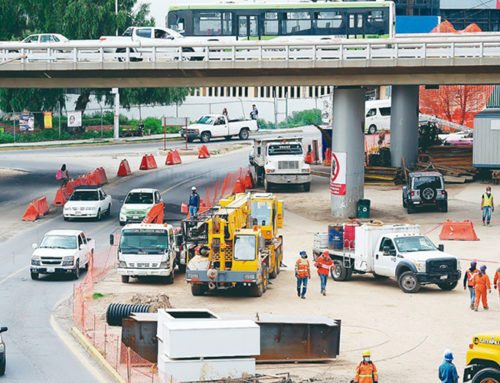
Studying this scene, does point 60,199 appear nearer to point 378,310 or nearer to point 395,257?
point 395,257

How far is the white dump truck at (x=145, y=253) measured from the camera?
3138cm

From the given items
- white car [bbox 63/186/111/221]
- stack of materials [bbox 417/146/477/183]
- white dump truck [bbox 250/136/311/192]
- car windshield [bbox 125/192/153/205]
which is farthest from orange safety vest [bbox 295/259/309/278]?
stack of materials [bbox 417/146/477/183]

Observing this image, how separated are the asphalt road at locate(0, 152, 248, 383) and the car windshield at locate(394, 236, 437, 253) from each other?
1027 cm

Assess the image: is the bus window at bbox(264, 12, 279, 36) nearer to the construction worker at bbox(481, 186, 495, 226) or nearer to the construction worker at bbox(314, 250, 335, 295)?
the construction worker at bbox(481, 186, 495, 226)

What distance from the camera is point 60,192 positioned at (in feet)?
164

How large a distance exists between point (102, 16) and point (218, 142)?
43.7 ft

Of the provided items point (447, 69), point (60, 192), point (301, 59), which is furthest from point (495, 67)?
point (60, 192)

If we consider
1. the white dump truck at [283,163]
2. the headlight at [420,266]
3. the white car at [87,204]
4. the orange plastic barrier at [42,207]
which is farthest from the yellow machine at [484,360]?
the white dump truck at [283,163]

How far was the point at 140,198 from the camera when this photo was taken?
4344cm

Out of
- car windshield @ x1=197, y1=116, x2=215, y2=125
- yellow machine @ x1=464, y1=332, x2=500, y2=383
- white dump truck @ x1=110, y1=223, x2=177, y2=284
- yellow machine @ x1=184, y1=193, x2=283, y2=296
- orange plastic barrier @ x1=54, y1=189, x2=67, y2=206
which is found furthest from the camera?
car windshield @ x1=197, y1=116, x2=215, y2=125

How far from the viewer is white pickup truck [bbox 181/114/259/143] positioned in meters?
77.8

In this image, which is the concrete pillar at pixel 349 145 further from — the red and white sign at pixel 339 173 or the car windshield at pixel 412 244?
the car windshield at pixel 412 244

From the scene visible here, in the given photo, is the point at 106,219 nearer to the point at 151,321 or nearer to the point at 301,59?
the point at 301,59

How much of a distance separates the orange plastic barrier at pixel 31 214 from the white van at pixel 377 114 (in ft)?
115
